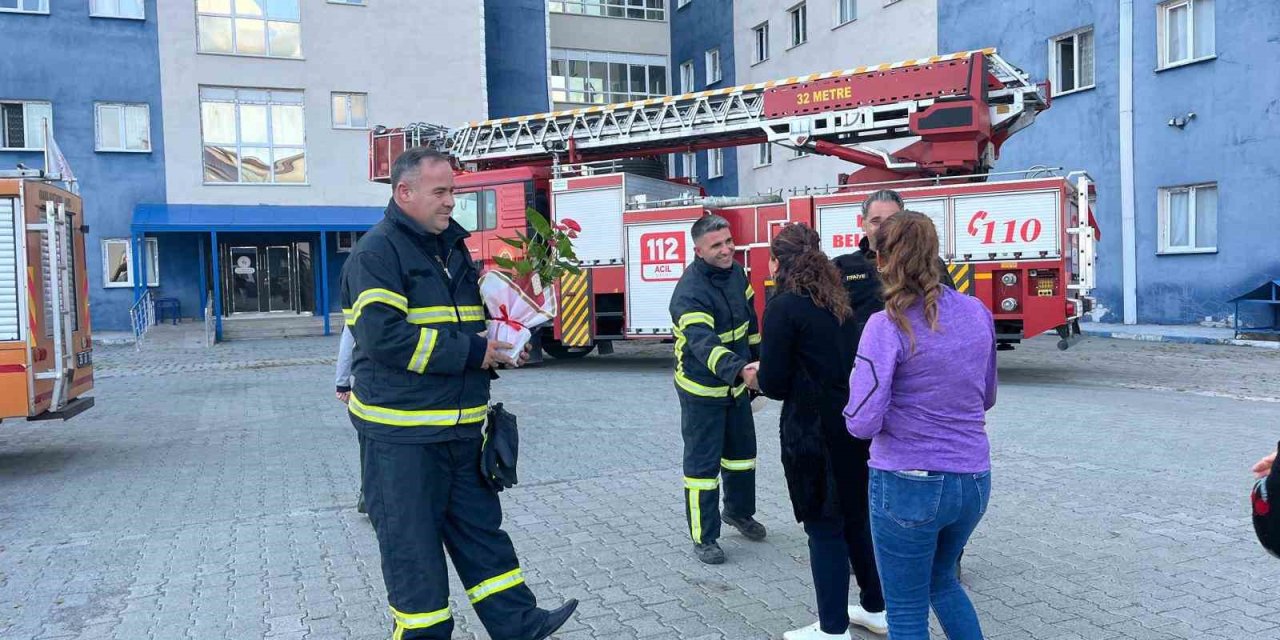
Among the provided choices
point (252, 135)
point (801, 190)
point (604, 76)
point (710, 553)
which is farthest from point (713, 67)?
point (710, 553)

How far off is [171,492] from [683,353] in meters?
4.24

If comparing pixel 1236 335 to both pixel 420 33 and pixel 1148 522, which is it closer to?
pixel 1148 522

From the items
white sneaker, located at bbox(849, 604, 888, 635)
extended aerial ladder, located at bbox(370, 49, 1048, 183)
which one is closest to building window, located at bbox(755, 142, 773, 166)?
extended aerial ladder, located at bbox(370, 49, 1048, 183)

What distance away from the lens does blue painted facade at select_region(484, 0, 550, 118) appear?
29078mm

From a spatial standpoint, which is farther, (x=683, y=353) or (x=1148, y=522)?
(x=1148, y=522)

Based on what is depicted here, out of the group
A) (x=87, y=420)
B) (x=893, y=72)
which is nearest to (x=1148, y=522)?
(x=893, y=72)

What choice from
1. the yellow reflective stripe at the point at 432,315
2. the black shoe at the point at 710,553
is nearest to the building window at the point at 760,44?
the black shoe at the point at 710,553

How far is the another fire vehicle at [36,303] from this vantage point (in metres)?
7.49

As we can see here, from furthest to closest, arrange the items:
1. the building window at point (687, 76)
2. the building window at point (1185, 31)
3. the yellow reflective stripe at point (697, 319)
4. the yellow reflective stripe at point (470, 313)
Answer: the building window at point (687, 76) < the building window at point (1185, 31) < the yellow reflective stripe at point (697, 319) < the yellow reflective stripe at point (470, 313)

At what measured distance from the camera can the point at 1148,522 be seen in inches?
213

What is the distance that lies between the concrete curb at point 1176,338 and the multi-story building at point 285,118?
1694 centimetres

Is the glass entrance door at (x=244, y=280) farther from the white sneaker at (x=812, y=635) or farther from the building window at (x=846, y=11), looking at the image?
the white sneaker at (x=812, y=635)

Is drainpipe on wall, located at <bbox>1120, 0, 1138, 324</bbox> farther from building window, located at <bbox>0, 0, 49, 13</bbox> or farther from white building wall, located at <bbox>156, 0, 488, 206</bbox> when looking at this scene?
building window, located at <bbox>0, 0, 49, 13</bbox>

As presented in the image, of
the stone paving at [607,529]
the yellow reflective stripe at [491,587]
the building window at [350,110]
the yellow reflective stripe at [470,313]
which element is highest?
the building window at [350,110]
